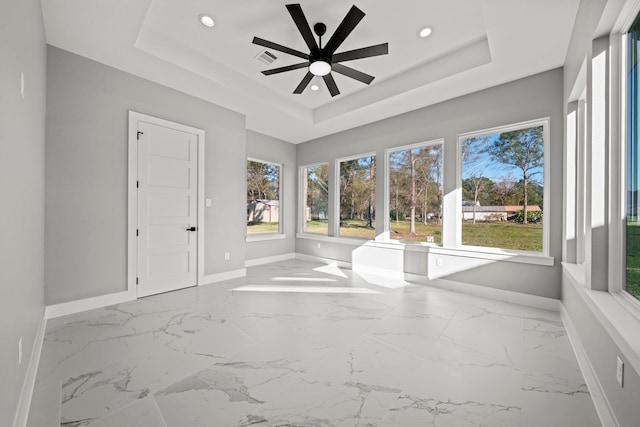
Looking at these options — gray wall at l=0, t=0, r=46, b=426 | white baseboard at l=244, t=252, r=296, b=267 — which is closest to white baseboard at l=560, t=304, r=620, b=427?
gray wall at l=0, t=0, r=46, b=426

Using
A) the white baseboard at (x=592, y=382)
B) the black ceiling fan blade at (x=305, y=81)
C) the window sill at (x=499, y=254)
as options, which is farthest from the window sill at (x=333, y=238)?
the white baseboard at (x=592, y=382)

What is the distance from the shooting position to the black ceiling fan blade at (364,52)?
2.50m

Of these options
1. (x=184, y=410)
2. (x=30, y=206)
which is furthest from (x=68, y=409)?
(x=30, y=206)

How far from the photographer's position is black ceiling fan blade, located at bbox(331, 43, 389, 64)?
8.22ft

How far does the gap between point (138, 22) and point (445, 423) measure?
4.00 meters

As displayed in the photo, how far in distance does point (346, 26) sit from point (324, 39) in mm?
850

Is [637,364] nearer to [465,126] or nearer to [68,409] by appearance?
[68,409]

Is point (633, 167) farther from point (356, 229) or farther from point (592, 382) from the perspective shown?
point (356, 229)

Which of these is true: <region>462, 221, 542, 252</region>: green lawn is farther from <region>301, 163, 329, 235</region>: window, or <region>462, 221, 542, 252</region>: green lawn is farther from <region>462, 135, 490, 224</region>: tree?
<region>301, 163, 329, 235</region>: window

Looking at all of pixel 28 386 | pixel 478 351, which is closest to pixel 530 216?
pixel 478 351

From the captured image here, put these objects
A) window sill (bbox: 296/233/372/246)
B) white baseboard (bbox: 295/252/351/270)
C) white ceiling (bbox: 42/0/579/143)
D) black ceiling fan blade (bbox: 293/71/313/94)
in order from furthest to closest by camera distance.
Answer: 1. white baseboard (bbox: 295/252/351/270)
2. window sill (bbox: 296/233/372/246)
3. black ceiling fan blade (bbox: 293/71/313/94)
4. white ceiling (bbox: 42/0/579/143)

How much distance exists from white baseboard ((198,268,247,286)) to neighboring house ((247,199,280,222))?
1380 millimetres

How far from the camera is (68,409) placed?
1554 millimetres

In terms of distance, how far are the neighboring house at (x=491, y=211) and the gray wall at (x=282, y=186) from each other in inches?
148
